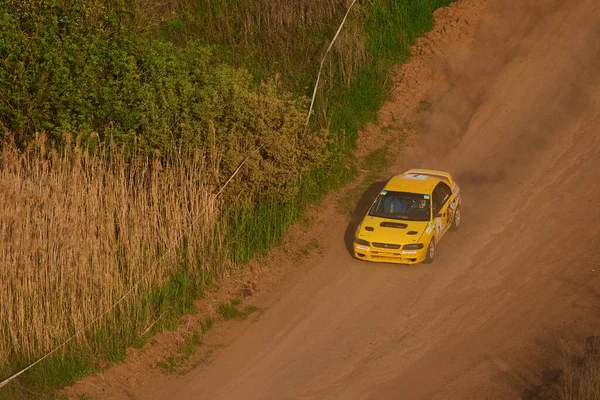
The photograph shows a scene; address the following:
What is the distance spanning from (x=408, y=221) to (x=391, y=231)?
0.51 metres

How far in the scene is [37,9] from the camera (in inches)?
939

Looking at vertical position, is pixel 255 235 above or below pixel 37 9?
below

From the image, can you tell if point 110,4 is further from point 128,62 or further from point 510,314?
point 510,314

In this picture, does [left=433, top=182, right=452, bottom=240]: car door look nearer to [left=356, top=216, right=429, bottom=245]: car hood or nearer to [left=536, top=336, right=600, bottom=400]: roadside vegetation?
[left=356, top=216, right=429, bottom=245]: car hood

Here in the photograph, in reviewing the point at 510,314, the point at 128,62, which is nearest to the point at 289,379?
the point at 510,314

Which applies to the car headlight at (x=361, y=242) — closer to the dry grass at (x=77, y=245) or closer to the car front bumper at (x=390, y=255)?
the car front bumper at (x=390, y=255)

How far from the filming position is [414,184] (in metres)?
21.7

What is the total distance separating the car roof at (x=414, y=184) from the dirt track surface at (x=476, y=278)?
144cm

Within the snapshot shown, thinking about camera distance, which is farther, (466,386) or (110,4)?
(110,4)

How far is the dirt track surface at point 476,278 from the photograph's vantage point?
56.3 feet

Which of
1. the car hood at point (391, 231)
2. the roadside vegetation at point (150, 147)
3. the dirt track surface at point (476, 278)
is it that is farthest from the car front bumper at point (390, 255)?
the roadside vegetation at point (150, 147)

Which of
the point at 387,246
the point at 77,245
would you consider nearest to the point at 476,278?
the point at 387,246

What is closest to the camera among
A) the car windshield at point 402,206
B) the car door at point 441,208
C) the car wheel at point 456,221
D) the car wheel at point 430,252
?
the car wheel at point 430,252

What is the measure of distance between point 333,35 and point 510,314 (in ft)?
41.2
